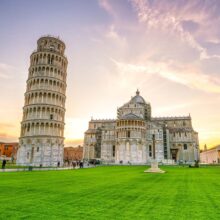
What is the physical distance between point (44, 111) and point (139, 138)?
121 ft

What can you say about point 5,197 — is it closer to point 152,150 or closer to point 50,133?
point 50,133

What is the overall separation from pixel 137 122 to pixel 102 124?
3211 centimetres

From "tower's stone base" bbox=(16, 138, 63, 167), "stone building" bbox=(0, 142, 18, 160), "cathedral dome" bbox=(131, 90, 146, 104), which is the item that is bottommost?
"tower's stone base" bbox=(16, 138, 63, 167)

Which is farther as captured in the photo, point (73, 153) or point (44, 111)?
point (73, 153)

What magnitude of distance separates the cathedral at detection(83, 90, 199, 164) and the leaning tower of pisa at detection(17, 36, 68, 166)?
2767 cm

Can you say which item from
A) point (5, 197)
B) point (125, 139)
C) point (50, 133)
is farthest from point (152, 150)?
point (5, 197)

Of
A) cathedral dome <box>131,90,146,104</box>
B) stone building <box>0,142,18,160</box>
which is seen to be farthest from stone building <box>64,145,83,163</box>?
cathedral dome <box>131,90,146,104</box>

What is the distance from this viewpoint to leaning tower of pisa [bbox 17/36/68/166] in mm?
56312

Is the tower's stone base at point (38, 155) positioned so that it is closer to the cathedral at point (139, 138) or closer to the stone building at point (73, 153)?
the cathedral at point (139, 138)

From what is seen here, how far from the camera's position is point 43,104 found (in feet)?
190

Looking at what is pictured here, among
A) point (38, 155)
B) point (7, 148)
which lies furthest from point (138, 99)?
point (7, 148)

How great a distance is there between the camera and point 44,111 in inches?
2290

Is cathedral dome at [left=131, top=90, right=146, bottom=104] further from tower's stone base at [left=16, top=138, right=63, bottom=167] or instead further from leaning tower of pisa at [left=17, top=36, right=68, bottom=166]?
tower's stone base at [left=16, top=138, right=63, bottom=167]

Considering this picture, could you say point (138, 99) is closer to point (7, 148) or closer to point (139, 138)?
point (139, 138)
